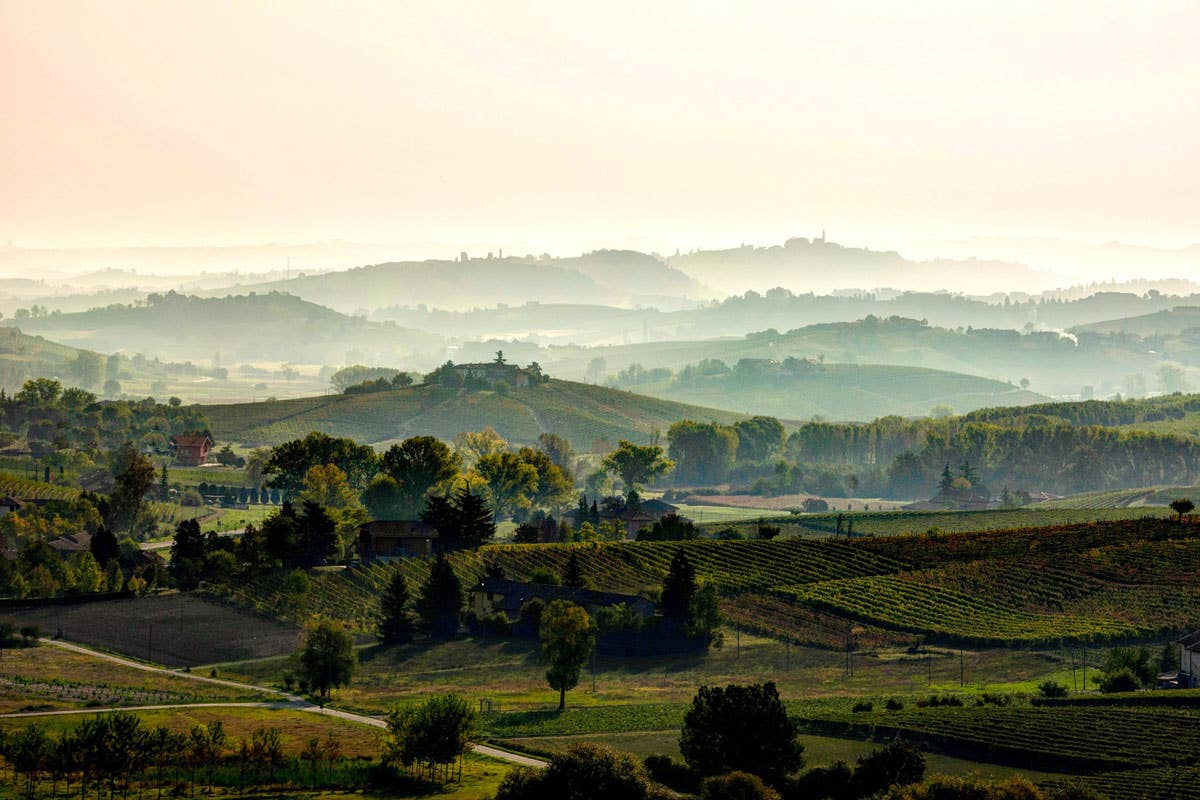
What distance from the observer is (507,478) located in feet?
454

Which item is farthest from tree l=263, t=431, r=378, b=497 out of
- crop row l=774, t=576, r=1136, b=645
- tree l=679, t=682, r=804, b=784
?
tree l=679, t=682, r=804, b=784

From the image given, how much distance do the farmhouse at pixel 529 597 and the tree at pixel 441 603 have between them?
1603 millimetres

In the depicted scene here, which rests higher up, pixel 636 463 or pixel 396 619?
pixel 636 463

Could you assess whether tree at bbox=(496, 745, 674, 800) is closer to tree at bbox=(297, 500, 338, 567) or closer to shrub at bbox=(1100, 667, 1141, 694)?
shrub at bbox=(1100, 667, 1141, 694)

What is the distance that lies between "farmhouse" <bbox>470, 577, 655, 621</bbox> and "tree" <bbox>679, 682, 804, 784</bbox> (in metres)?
25.8

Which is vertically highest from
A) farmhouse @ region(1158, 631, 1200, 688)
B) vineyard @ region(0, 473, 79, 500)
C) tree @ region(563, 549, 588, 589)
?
vineyard @ region(0, 473, 79, 500)

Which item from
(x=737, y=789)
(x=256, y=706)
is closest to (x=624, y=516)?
(x=256, y=706)

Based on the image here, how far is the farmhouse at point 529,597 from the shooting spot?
80750mm

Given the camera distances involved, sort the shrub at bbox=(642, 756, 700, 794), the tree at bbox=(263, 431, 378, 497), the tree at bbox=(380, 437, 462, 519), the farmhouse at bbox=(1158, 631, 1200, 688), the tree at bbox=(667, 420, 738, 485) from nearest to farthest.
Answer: the shrub at bbox=(642, 756, 700, 794), the farmhouse at bbox=(1158, 631, 1200, 688), the tree at bbox=(380, 437, 462, 519), the tree at bbox=(263, 431, 378, 497), the tree at bbox=(667, 420, 738, 485)

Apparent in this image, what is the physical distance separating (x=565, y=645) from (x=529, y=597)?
16115mm

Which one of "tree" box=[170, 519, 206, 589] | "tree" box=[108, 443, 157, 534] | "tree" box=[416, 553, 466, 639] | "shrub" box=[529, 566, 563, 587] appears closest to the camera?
"tree" box=[416, 553, 466, 639]

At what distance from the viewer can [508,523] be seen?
143 metres

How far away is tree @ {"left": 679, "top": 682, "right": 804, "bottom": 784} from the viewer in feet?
171

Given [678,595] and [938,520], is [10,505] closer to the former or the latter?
[678,595]
